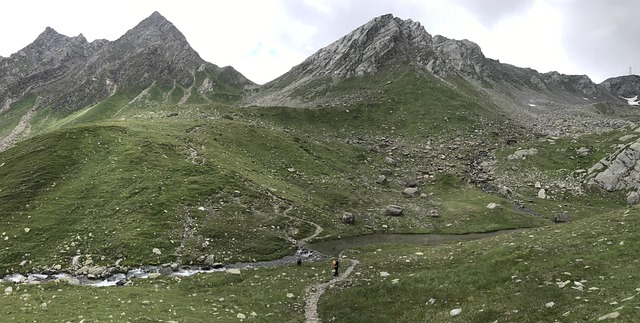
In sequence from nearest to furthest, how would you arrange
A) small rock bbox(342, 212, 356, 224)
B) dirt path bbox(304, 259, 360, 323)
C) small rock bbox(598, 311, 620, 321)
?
small rock bbox(598, 311, 620, 321)
dirt path bbox(304, 259, 360, 323)
small rock bbox(342, 212, 356, 224)

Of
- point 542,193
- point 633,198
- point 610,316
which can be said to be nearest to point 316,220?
point 610,316

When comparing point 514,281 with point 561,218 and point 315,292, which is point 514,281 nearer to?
point 315,292

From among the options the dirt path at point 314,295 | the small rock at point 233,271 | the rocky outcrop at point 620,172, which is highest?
the rocky outcrop at point 620,172

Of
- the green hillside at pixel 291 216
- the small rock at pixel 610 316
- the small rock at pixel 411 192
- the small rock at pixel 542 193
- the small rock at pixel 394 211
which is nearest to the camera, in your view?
the small rock at pixel 610 316

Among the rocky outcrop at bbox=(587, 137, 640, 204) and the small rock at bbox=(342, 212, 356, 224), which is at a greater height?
the rocky outcrop at bbox=(587, 137, 640, 204)

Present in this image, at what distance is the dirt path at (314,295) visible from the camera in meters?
35.6

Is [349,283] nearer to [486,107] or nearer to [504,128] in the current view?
[504,128]

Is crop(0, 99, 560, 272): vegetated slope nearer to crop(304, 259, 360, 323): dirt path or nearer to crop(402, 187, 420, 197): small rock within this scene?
crop(402, 187, 420, 197): small rock

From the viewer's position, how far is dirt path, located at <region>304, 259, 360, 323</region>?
117ft

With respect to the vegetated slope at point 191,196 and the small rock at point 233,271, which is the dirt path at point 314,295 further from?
the vegetated slope at point 191,196

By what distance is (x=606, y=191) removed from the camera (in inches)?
3356

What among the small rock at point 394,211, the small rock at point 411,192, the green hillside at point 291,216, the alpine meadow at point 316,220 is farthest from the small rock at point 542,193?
the small rock at point 394,211

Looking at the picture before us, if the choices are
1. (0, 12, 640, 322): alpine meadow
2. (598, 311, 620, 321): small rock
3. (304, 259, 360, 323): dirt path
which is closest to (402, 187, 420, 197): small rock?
(0, 12, 640, 322): alpine meadow

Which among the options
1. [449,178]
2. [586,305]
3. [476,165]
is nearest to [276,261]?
[586,305]
